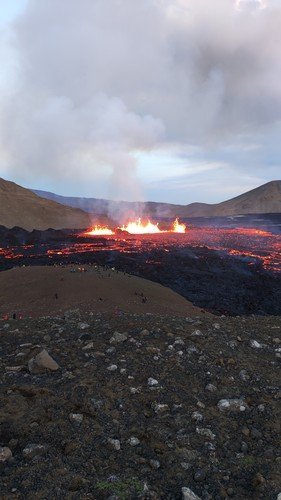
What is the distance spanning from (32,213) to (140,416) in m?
101

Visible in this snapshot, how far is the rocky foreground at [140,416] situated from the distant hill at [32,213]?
89556 millimetres

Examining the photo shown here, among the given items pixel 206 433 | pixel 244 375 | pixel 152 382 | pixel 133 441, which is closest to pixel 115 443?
pixel 133 441

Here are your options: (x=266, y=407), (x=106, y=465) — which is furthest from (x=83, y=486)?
(x=266, y=407)

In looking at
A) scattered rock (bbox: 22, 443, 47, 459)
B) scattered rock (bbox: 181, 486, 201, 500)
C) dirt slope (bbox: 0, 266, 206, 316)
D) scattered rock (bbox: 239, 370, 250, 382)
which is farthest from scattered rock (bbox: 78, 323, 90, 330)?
dirt slope (bbox: 0, 266, 206, 316)

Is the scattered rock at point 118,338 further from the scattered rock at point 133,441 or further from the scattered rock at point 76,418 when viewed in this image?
the scattered rock at point 133,441

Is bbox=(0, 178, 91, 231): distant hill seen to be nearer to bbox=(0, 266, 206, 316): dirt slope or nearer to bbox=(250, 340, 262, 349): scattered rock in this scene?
bbox=(0, 266, 206, 316): dirt slope

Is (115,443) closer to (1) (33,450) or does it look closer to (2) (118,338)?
(1) (33,450)

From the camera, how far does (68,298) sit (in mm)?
21984

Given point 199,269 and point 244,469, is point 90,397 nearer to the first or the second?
point 244,469

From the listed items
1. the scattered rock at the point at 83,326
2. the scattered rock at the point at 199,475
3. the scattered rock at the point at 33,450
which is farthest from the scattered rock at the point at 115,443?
the scattered rock at the point at 83,326

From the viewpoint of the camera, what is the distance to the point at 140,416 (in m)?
5.65

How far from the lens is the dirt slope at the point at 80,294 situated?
20909mm

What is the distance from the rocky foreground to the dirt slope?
473 inches

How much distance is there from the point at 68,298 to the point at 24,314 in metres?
2.75
